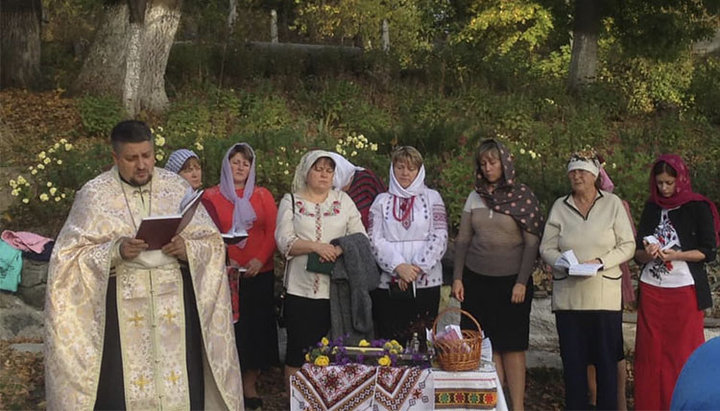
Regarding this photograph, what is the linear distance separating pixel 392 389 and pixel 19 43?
38.7 feet

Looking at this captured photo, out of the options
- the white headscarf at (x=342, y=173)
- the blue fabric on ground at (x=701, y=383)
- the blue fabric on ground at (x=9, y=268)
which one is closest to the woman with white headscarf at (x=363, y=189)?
the white headscarf at (x=342, y=173)

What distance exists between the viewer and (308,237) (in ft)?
21.3

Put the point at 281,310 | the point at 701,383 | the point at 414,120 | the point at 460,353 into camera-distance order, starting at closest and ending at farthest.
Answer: the point at 701,383, the point at 460,353, the point at 281,310, the point at 414,120

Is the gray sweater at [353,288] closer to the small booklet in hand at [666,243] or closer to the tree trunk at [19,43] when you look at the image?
the small booklet in hand at [666,243]

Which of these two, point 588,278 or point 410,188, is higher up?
point 410,188

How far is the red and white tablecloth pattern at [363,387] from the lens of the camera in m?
5.54

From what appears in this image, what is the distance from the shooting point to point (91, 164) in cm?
971

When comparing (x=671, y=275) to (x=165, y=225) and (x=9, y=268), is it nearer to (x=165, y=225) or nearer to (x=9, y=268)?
(x=165, y=225)

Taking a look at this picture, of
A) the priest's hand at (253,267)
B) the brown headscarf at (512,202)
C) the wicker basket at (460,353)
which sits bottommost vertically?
the wicker basket at (460,353)

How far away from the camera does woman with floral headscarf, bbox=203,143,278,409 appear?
6684 mm

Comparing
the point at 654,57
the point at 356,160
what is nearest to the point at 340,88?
the point at 356,160

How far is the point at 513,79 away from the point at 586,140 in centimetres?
326

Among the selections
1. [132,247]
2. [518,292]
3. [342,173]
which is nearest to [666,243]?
[518,292]

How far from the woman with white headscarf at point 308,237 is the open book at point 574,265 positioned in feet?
4.42
